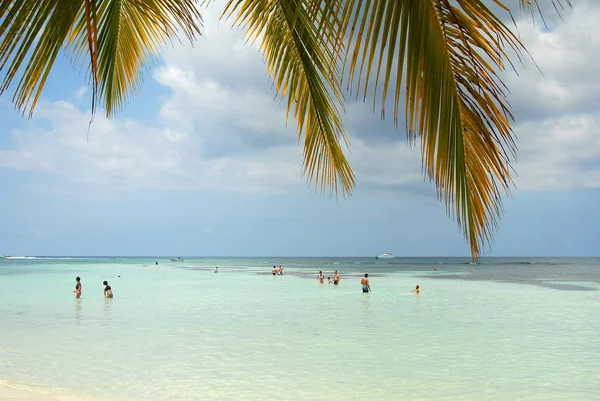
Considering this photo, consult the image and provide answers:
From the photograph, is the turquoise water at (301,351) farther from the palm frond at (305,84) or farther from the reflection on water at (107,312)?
the palm frond at (305,84)

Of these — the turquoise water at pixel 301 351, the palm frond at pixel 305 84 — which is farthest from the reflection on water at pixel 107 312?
the palm frond at pixel 305 84

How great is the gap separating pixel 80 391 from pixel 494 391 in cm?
632

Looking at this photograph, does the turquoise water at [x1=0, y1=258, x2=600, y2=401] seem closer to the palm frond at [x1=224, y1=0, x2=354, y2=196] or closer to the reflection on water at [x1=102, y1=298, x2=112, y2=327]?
the reflection on water at [x1=102, y1=298, x2=112, y2=327]

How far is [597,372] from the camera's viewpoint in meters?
9.11

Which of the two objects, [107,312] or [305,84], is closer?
[305,84]

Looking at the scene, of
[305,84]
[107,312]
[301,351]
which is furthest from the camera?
[107,312]

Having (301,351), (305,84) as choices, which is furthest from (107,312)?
(305,84)

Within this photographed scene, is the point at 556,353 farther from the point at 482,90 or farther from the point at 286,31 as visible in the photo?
the point at 482,90

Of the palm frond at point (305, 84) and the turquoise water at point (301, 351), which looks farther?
the turquoise water at point (301, 351)

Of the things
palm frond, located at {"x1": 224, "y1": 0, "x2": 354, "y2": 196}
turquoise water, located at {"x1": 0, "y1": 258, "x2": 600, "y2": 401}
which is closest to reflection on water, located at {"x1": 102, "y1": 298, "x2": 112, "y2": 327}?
turquoise water, located at {"x1": 0, "y1": 258, "x2": 600, "y2": 401}

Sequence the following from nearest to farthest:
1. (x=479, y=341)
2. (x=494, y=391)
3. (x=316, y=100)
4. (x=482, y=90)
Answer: (x=482, y=90) < (x=316, y=100) < (x=494, y=391) < (x=479, y=341)

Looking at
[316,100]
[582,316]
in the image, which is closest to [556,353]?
[582,316]

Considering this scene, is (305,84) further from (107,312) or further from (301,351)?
(107,312)

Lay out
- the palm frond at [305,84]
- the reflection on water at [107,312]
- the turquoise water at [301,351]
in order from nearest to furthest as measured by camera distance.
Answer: the palm frond at [305,84], the turquoise water at [301,351], the reflection on water at [107,312]
